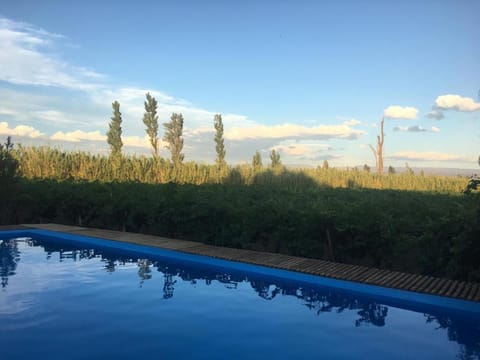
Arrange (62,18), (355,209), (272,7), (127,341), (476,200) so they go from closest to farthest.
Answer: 1. (127,341)
2. (476,200)
3. (355,209)
4. (62,18)
5. (272,7)

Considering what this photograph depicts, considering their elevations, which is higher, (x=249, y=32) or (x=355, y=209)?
(x=249, y=32)

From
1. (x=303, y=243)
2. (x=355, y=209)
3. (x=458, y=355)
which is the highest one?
(x=355, y=209)

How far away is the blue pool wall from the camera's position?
15.1ft

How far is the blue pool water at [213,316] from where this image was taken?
386 centimetres

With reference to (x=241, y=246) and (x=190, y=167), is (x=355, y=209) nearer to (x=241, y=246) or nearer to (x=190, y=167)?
(x=241, y=246)

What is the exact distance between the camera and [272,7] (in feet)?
47.3

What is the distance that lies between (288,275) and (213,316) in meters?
1.46

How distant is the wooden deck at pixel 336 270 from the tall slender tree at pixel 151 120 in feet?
119

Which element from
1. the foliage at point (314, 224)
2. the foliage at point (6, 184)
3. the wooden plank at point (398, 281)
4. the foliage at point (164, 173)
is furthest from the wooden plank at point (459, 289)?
the foliage at point (6, 184)

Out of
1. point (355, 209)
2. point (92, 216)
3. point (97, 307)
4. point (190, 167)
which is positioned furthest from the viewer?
point (190, 167)

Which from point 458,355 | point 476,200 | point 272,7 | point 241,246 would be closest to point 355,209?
point 476,200

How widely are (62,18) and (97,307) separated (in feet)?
39.0

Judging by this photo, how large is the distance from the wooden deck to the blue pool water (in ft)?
0.73

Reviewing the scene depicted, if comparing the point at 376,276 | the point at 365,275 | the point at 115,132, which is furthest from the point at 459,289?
the point at 115,132
